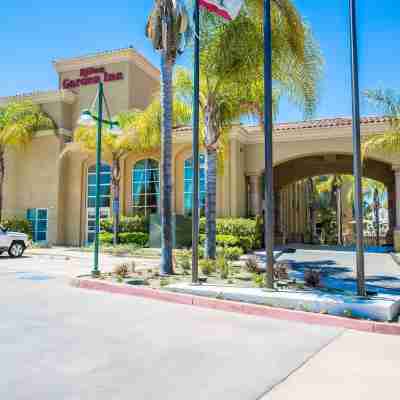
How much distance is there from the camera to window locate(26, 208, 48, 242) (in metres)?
28.9

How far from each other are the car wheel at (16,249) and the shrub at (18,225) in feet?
27.5

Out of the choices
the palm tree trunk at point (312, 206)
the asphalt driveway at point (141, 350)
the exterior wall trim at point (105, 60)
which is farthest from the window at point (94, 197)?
the palm tree trunk at point (312, 206)

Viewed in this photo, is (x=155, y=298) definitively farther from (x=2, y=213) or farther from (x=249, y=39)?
(x=2, y=213)

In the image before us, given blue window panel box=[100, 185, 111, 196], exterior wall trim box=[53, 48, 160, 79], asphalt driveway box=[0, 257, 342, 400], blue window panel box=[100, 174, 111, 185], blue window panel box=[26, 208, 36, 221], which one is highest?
exterior wall trim box=[53, 48, 160, 79]

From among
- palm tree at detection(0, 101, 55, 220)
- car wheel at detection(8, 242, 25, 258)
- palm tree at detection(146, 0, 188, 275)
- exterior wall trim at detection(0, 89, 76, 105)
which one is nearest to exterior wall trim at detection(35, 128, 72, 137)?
palm tree at detection(0, 101, 55, 220)

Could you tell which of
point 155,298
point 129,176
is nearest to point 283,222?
point 129,176

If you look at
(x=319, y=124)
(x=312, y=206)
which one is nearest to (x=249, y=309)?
(x=319, y=124)

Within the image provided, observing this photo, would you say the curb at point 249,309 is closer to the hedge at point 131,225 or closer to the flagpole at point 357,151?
the flagpole at point 357,151

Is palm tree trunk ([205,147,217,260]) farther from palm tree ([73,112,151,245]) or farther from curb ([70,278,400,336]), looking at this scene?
palm tree ([73,112,151,245])

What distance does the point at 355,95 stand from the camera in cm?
859

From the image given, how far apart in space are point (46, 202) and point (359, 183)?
23.9 metres

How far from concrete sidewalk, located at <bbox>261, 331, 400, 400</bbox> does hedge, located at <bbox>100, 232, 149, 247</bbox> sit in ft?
60.5

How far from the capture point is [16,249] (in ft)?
66.6

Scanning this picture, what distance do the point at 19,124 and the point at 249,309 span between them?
79.2 ft
